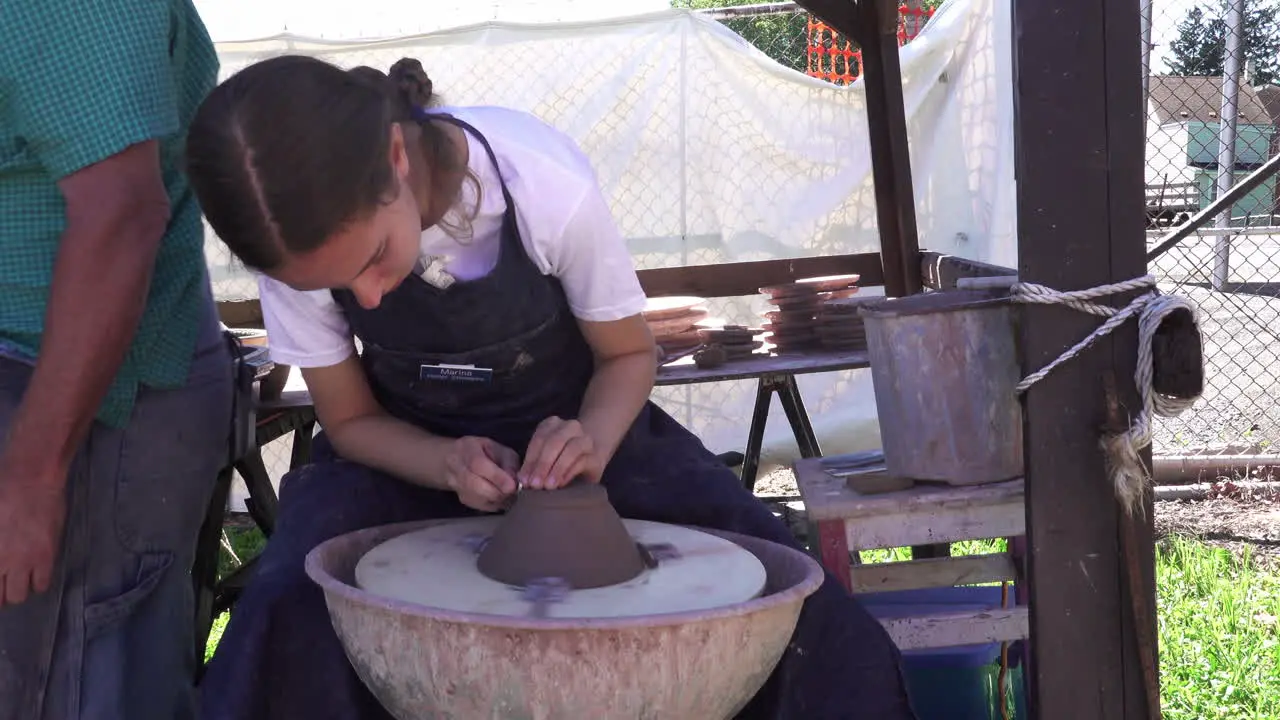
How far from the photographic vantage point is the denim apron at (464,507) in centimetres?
187

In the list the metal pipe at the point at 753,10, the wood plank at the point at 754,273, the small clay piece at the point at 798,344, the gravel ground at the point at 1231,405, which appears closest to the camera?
the small clay piece at the point at 798,344

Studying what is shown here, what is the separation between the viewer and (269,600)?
1886 mm

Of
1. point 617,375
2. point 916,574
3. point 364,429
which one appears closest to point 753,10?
point 916,574

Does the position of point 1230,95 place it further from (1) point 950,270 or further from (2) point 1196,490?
(1) point 950,270

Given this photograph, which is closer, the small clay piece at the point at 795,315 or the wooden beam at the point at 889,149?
the wooden beam at the point at 889,149

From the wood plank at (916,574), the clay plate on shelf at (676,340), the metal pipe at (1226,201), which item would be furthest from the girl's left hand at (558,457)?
the metal pipe at (1226,201)

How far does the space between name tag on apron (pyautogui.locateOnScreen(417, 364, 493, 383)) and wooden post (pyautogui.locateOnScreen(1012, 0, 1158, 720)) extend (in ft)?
3.17

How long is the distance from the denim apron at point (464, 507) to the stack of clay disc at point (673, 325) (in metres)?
2.21

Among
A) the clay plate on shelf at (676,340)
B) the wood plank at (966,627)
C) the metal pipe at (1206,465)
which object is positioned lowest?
the metal pipe at (1206,465)

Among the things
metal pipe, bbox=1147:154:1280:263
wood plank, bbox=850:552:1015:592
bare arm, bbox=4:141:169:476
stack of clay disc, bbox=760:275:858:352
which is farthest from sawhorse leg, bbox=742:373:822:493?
bare arm, bbox=4:141:169:476

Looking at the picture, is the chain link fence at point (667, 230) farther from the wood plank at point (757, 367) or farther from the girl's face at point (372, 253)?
the girl's face at point (372, 253)

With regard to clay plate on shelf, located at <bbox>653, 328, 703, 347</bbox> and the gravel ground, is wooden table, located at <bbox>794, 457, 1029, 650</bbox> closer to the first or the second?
the gravel ground

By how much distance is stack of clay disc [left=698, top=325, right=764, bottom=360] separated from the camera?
4.70 metres

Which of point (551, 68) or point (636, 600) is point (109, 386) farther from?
point (551, 68)
